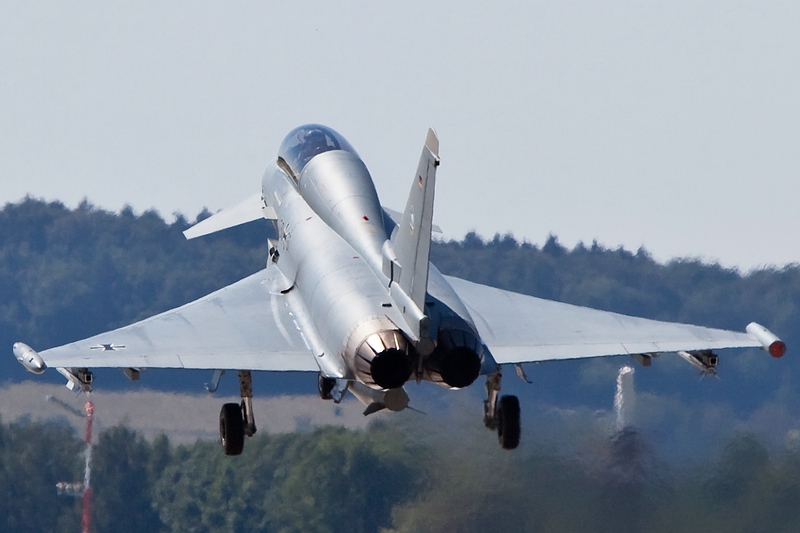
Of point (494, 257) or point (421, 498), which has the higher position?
point (494, 257)

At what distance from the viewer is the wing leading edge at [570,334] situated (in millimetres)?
26672

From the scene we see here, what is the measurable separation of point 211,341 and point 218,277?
20.6 m

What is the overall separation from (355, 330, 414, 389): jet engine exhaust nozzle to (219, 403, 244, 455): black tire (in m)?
3.77

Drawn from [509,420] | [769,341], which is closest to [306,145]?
[509,420]

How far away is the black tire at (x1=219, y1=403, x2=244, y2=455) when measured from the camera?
27547 mm

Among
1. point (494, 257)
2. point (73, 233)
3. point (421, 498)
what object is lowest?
point (421, 498)

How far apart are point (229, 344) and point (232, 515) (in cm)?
863

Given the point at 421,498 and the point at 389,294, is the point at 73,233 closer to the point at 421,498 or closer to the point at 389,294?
the point at 421,498

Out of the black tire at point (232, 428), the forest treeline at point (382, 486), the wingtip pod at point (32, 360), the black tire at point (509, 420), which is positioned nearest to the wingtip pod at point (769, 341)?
the black tire at point (509, 420)

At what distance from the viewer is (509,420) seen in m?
27.4

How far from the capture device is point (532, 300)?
95.1 feet

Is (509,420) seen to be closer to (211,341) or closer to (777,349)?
(777,349)

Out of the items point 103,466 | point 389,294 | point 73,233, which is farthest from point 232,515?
point 73,233

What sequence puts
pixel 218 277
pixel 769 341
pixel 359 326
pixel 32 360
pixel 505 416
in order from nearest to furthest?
pixel 359 326 → pixel 32 360 → pixel 769 341 → pixel 505 416 → pixel 218 277
